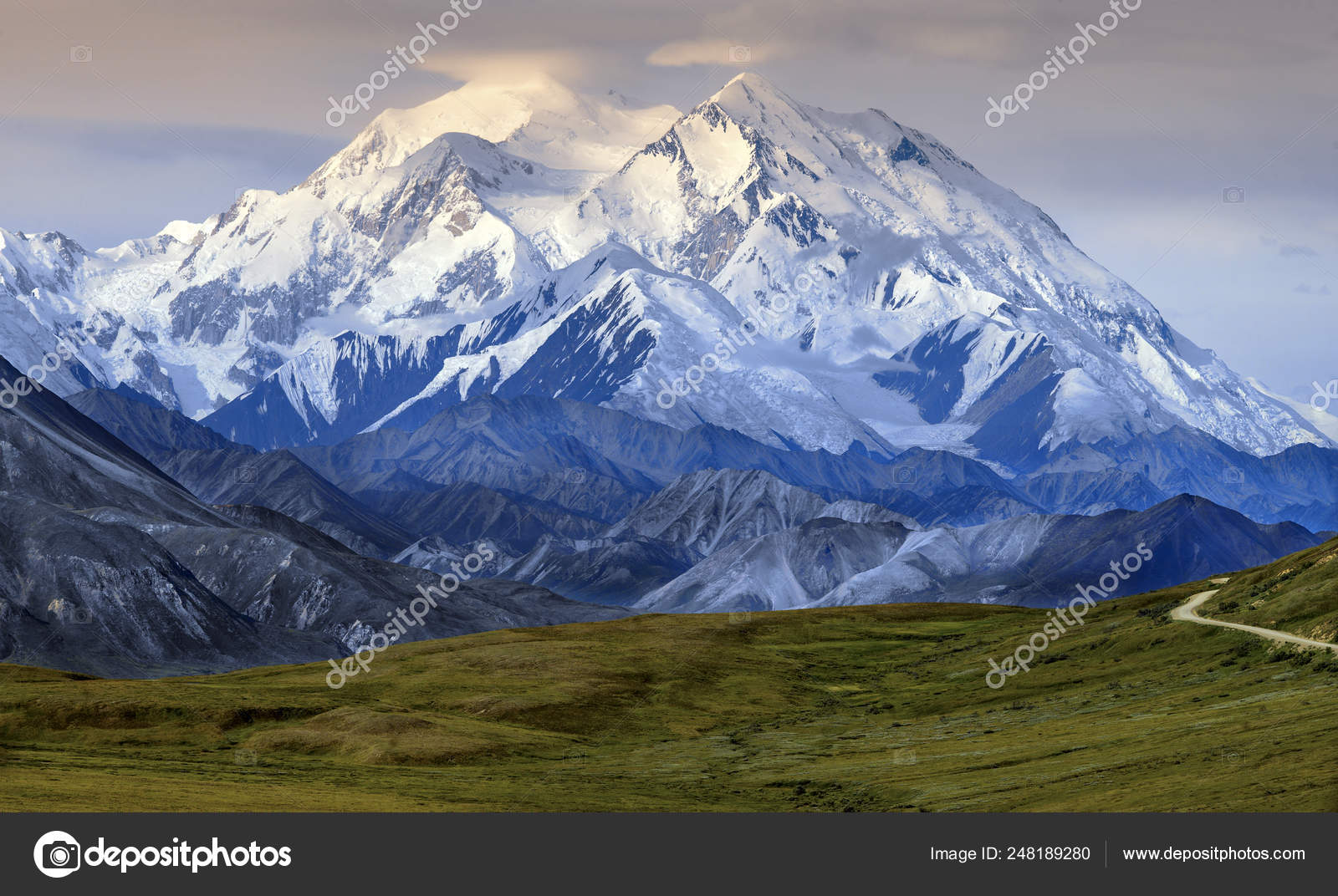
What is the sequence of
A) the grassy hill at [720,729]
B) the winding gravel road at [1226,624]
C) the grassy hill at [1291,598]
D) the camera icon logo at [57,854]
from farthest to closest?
the grassy hill at [1291,598]
the winding gravel road at [1226,624]
the grassy hill at [720,729]
the camera icon logo at [57,854]

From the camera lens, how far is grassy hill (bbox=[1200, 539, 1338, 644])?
11488cm

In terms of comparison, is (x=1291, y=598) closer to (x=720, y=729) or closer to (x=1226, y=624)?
(x=1226, y=624)

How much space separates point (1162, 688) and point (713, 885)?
5393cm

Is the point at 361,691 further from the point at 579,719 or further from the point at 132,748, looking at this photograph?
the point at 132,748

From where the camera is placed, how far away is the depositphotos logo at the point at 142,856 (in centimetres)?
7019

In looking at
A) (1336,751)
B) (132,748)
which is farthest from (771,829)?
(132,748)

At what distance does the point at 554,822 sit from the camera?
74.1 m

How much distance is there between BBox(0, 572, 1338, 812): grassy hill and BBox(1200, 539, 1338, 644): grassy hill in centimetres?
107

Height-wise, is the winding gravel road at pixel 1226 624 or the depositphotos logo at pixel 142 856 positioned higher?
the winding gravel road at pixel 1226 624

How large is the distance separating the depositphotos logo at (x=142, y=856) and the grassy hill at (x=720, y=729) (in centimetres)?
1245

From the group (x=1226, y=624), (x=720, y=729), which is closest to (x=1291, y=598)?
(x=1226, y=624)

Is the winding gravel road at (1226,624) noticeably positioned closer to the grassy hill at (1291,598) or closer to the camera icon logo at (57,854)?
the grassy hill at (1291,598)

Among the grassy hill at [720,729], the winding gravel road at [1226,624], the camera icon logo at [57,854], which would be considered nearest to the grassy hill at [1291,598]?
the winding gravel road at [1226,624]

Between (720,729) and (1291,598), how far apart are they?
4556cm
